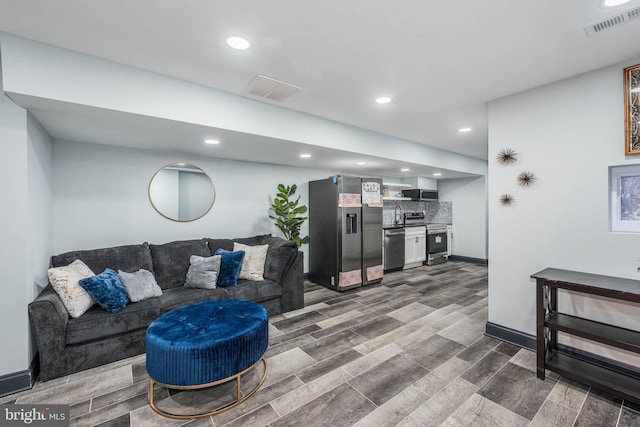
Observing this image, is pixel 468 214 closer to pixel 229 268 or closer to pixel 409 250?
pixel 409 250

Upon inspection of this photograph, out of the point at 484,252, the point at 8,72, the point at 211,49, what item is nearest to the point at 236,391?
the point at 211,49

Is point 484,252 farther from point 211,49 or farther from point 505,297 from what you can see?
point 211,49

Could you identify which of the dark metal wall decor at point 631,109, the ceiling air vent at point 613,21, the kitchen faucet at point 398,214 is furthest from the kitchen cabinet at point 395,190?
the ceiling air vent at point 613,21

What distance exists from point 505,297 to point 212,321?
2.91m

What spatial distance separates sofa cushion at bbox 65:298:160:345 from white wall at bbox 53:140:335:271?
122cm

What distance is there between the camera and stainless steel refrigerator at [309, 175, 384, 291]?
4.57 metres

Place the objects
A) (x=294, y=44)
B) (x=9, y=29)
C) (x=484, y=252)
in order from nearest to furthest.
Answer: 1. (x=9, y=29)
2. (x=294, y=44)
3. (x=484, y=252)

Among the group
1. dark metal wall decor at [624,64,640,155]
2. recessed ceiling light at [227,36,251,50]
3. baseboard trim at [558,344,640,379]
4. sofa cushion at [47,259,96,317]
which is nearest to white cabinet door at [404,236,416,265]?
baseboard trim at [558,344,640,379]

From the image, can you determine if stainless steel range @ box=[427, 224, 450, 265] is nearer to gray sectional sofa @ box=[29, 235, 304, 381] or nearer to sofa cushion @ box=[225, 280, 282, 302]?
gray sectional sofa @ box=[29, 235, 304, 381]

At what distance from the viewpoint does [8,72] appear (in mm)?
1798

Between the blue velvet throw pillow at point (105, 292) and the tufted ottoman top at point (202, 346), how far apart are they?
670 millimetres

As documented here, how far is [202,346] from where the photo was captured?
72.9 inches

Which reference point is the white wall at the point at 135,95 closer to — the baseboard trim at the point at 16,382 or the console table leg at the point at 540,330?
the baseboard trim at the point at 16,382

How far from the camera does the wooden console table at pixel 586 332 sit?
189cm
